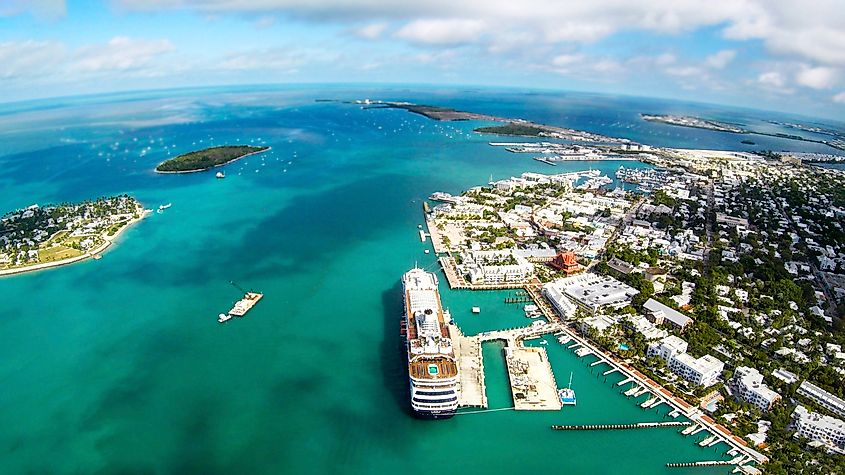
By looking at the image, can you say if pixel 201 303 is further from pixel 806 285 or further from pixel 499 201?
pixel 806 285

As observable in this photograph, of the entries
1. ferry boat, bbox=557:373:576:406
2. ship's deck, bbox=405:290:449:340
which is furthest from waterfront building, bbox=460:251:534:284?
ferry boat, bbox=557:373:576:406

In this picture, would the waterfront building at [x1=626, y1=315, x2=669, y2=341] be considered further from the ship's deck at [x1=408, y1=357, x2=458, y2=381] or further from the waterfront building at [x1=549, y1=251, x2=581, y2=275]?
the ship's deck at [x1=408, y1=357, x2=458, y2=381]

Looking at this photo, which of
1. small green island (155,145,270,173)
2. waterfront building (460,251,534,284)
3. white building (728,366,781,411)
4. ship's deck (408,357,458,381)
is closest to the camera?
ship's deck (408,357,458,381)

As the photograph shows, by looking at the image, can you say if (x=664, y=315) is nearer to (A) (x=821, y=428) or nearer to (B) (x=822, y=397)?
(B) (x=822, y=397)

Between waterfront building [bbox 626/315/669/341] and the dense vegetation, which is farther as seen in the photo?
the dense vegetation

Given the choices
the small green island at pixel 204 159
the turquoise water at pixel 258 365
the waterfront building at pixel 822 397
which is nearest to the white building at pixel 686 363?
the waterfront building at pixel 822 397

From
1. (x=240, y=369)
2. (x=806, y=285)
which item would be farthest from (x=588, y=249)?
(x=240, y=369)

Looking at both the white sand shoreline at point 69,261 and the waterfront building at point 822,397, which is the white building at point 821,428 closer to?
the waterfront building at point 822,397

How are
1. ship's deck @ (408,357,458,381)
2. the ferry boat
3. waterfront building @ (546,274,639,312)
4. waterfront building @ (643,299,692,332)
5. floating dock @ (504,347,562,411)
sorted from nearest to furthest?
ship's deck @ (408,357,458,381), floating dock @ (504,347,562,411), the ferry boat, waterfront building @ (643,299,692,332), waterfront building @ (546,274,639,312)
